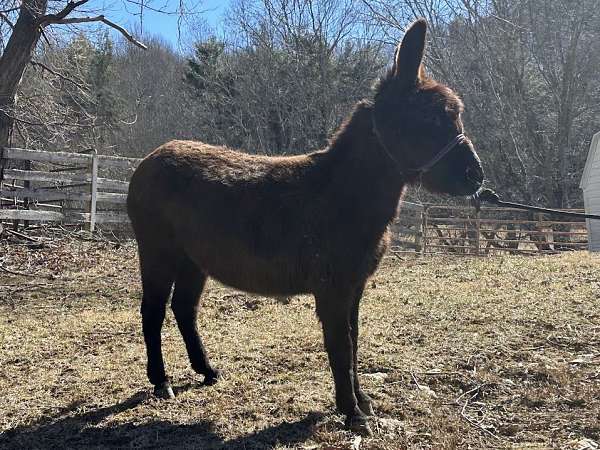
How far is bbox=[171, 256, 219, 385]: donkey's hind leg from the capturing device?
15.3 ft

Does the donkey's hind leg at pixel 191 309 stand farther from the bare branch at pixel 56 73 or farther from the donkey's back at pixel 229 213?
the bare branch at pixel 56 73

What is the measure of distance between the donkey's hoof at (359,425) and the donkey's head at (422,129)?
62.1 inches

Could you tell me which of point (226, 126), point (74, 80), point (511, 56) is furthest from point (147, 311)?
point (226, 126)

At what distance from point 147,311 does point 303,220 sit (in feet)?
5.35

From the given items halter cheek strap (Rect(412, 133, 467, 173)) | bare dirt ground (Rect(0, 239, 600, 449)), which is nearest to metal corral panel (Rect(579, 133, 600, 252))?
bare dirt ground (Rect(0, 239, 600, 449))

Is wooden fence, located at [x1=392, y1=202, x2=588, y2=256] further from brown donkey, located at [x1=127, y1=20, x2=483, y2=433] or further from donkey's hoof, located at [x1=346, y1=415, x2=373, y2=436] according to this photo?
donkey's hoof, located at [x1=346, y1=415, x2=373, y2=436]

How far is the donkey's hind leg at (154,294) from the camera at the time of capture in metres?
4.52

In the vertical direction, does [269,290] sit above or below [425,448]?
above

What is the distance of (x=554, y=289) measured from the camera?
7.82m

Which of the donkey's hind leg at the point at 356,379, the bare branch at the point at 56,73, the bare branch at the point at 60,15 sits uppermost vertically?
the bare branch at the point at 60,15

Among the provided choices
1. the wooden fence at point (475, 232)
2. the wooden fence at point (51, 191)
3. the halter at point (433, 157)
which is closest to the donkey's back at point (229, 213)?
the halter at point (433, 157)

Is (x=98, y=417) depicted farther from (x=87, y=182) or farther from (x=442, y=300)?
(x=87, y=182)

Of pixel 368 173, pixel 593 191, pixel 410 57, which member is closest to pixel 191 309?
→ pixel 368 173

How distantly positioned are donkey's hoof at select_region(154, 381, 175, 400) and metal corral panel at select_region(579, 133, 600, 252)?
1651 centimetres
